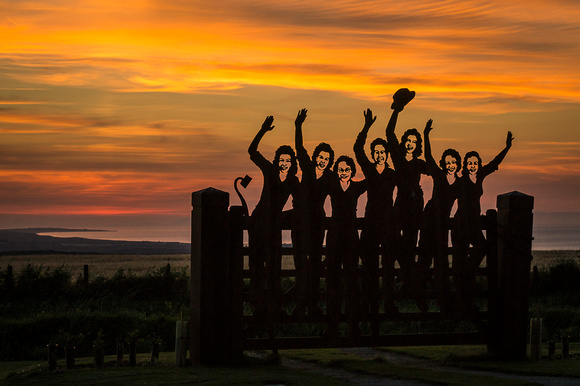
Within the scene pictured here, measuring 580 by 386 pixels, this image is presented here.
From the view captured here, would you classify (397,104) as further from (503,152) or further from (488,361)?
(488,361)

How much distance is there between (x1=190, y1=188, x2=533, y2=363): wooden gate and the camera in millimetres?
11727

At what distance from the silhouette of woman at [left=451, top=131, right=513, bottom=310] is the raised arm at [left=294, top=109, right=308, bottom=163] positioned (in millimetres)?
2811

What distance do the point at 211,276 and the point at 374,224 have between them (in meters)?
2.71

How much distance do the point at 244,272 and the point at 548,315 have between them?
35.1 ft

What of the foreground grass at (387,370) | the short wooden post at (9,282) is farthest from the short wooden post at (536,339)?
the short wooden post at (9,282)

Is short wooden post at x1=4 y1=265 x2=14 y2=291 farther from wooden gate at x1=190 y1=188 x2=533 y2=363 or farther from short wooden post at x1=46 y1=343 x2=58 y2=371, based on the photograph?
wooden gate at x1=190 y1=188 x2=533 y2=363

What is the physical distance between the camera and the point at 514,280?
1305cm

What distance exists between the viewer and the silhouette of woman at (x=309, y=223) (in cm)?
1204

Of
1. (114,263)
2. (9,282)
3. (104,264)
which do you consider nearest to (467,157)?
(9,282)

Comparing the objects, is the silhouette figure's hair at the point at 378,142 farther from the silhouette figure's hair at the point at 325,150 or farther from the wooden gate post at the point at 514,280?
the wooden gate post at the point at 514,280

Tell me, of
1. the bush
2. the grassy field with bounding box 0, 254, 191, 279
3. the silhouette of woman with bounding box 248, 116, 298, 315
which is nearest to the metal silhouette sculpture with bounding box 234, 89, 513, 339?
the silhouette of woman with bounding box 248, 116, 298, 315

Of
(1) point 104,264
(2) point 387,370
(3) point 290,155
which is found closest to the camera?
(2) point 387,370

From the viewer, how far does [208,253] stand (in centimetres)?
1170

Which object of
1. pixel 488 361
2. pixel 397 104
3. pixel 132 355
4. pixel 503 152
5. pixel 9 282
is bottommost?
pixel 488 361
